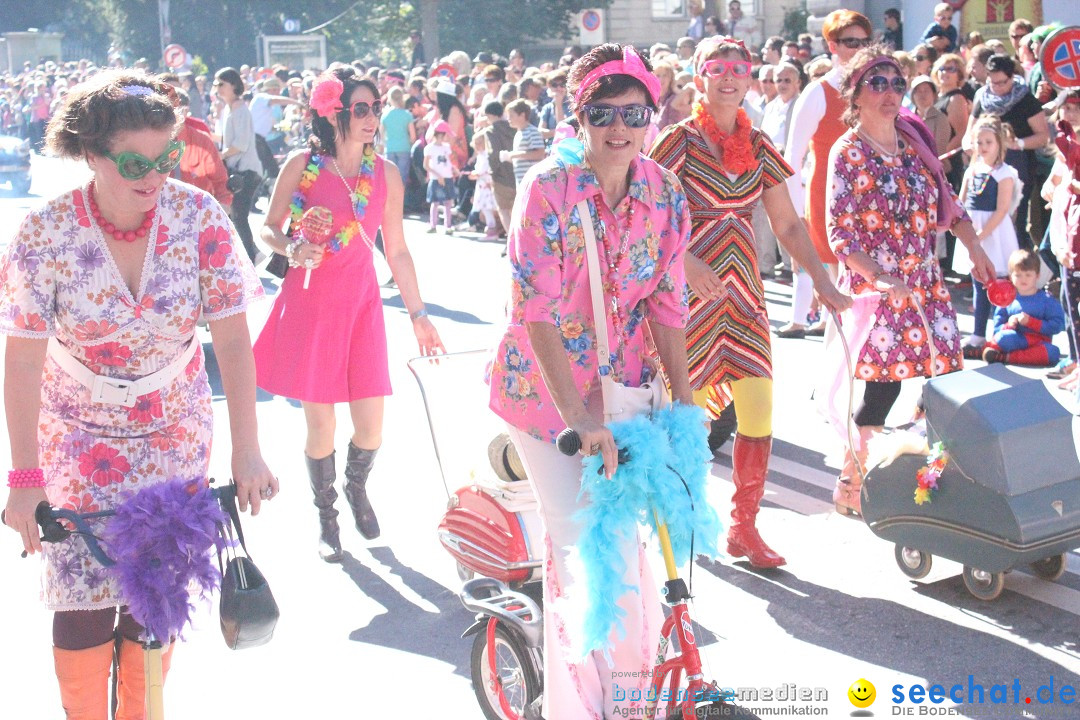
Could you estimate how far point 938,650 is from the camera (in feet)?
14.9

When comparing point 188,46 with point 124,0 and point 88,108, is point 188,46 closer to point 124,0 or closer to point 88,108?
point 124,0

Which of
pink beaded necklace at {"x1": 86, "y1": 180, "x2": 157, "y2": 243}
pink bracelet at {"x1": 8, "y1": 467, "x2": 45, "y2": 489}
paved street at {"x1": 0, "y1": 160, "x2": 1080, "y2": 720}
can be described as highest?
pink beaded necklace at {"x1": 86, "y1": 180, "x2": 157, "y2": 243}

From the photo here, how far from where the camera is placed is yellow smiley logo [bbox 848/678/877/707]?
4.18m

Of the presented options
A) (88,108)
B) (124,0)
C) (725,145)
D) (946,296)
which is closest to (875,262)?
(946,296)

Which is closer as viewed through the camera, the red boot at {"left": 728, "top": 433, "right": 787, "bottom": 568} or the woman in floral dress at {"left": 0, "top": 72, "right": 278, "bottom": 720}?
the woman in floral dress at {"left": 0, "top": 72, "right": 278, "bottom": 720}

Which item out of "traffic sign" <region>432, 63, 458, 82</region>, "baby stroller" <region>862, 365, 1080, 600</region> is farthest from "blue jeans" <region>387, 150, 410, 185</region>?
"baby stroller" <region>862, 365, 1080, 600</region>

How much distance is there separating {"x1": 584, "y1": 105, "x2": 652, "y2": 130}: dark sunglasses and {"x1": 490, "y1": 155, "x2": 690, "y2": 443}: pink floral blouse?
0.13 m

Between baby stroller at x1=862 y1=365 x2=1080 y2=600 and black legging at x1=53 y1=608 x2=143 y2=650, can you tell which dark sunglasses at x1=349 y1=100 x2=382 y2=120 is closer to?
baby stroller at x1=862 y1=365 x2=1080 y2=600

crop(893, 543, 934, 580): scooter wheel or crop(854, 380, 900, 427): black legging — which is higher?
crop(854, 380, 900, 427): black legging

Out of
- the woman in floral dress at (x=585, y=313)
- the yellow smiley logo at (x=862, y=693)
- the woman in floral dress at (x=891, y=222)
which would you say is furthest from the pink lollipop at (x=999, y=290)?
the woman in floral dress at (x=585, y=313)

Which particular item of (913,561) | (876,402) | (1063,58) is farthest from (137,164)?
(1063,58)

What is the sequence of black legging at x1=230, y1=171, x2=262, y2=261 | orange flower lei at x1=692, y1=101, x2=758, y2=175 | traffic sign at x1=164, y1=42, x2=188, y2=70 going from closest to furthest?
orange flower lei at x1=692, y1=101, x2=758, y2=175
black legging at x1=230, y1=171, x2=262, y2=261
traffic sign at x1=164, y1=42, x2=188, y2=70

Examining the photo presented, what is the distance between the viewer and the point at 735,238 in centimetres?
525

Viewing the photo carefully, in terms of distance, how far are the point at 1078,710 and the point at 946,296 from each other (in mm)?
2165
